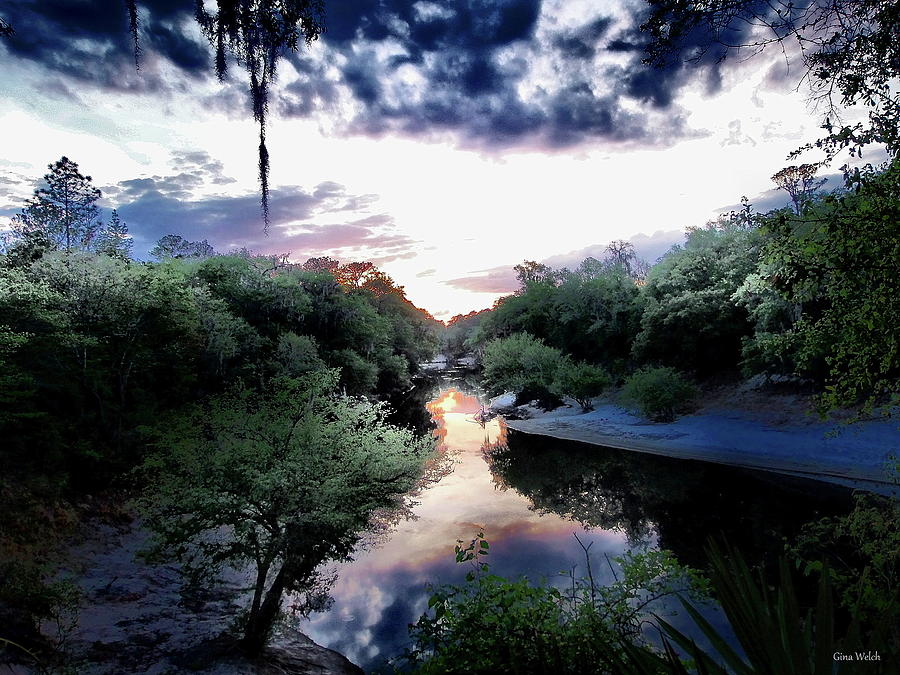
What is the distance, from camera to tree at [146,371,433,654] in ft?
28.9

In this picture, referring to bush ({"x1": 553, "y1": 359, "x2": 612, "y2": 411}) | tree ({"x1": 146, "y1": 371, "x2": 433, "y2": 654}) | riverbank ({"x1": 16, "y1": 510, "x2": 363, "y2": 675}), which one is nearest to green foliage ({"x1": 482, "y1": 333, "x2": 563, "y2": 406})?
bush ({"x1": 553, "y1": 359, "x2": 612, "y2": 411})

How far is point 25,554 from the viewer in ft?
38.8

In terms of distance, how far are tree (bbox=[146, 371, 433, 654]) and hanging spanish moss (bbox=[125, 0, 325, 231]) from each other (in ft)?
23.0

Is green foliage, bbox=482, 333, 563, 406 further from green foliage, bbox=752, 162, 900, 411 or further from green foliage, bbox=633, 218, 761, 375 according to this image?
green foliage, bbox=752, 162, 900, 411

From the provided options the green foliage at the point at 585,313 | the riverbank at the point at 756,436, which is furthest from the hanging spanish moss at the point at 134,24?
the green foliage at the point at 585,313

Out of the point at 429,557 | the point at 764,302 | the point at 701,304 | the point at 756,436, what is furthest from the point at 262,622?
the point at 701,304

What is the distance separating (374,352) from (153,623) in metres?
36.0

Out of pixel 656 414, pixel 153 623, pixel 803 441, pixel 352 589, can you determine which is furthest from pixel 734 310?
pixel 153 623

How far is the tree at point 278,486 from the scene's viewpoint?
28.9 feet

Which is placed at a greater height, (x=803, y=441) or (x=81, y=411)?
(x=81, y=411)

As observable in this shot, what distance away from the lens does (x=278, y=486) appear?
9.34 m

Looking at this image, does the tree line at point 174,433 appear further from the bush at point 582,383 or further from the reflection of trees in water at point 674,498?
the bush at point 582,383

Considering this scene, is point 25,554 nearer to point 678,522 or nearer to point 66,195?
point 678,522

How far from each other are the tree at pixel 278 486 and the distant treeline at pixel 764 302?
329 inches
